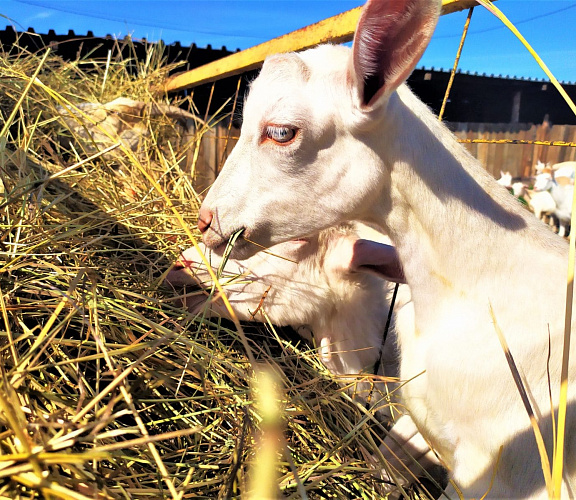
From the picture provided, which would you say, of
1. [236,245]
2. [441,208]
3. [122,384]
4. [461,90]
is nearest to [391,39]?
[441,208]

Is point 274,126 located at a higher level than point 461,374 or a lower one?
higher

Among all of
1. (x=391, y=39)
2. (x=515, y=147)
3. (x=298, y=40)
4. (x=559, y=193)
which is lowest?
(x=391, y=39)

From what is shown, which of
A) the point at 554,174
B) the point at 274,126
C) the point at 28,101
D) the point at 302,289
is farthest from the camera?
the point at 554,174

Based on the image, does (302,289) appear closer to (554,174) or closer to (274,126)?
(274,126)

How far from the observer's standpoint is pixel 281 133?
1.51 metres

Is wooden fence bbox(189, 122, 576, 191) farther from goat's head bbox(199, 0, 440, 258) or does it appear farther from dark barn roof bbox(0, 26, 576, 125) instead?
goat's head bbox(199, 0, 440, 258)

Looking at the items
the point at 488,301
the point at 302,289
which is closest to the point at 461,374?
the point at 488,301

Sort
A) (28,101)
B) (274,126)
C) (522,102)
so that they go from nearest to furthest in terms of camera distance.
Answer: (274,126), (28,101), (522,102)

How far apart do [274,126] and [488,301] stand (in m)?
0.84

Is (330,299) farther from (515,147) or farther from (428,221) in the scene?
(515,147)

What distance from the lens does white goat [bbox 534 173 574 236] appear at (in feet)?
32.3

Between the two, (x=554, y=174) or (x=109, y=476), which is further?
(x=554, y=174)

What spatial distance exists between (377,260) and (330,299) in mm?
410

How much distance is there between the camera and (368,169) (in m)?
1.48
